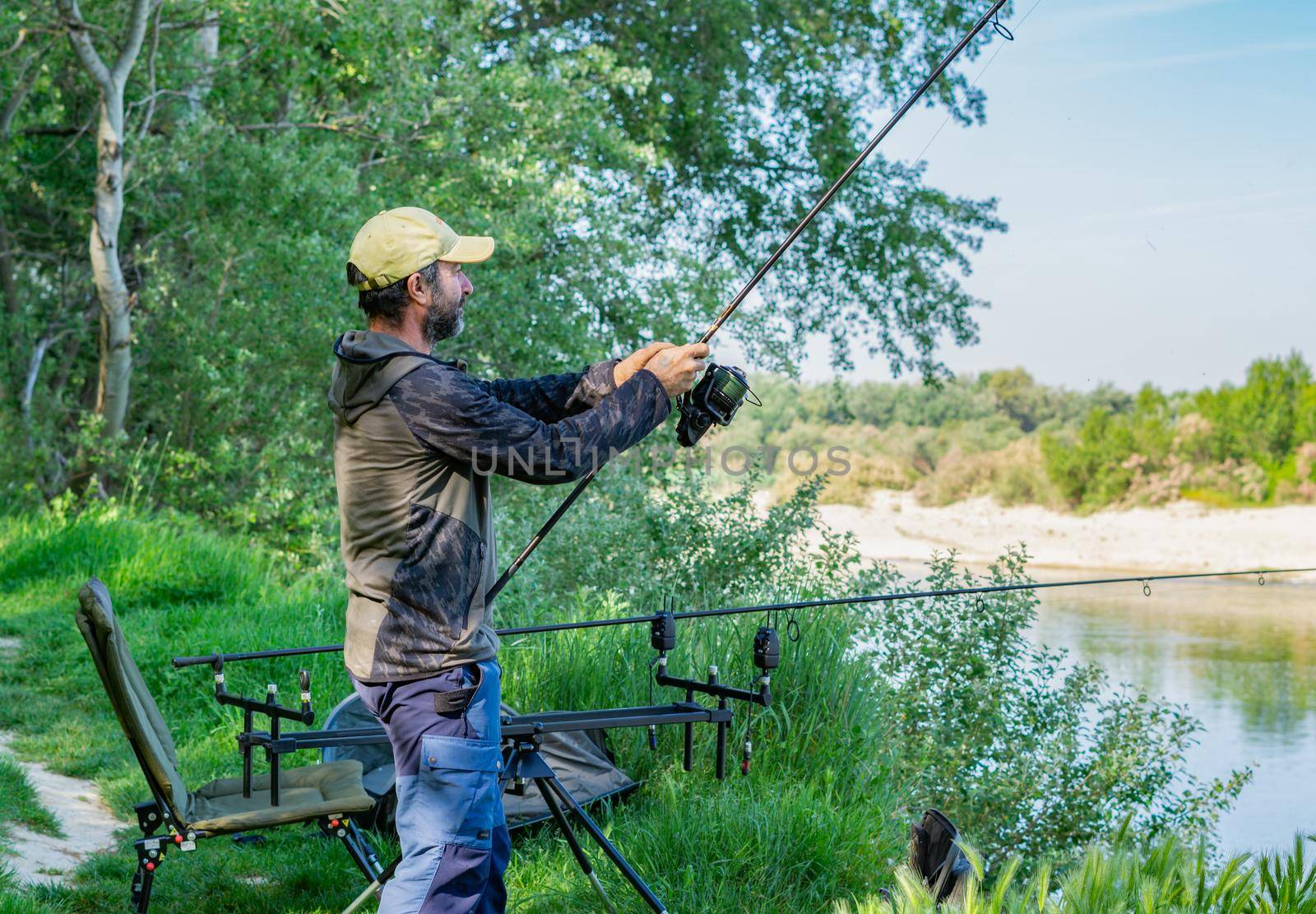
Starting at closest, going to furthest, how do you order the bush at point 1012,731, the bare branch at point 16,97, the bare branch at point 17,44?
the bush at point 1012,731, the bare branch at point 17,44, the bare branch at point 16,97

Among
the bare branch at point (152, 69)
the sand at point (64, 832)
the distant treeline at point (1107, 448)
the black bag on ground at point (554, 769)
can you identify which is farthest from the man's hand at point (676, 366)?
the distant treeline at point (1107, 448)

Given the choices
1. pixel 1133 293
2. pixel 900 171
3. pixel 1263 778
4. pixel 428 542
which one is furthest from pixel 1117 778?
pixel 1133 293

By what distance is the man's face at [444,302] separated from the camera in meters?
2.29

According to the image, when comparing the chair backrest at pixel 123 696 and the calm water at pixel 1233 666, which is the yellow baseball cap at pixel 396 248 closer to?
the chair backrest at pixel 123 696

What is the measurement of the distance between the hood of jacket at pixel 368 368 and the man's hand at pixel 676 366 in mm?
422

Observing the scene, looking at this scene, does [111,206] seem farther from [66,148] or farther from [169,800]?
[169,800]

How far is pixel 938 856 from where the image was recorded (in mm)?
2654

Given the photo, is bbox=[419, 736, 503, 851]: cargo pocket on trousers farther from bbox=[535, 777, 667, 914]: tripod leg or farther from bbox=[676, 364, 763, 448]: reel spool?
bbox=[676, 364, 763, 448]: reel spool

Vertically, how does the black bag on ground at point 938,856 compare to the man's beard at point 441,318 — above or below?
below

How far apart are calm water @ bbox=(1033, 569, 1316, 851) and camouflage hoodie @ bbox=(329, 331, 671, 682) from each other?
14.9 ft

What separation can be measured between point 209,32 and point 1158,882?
10.1 metres

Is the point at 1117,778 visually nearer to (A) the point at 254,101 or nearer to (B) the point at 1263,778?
(B) the point at 1263,778

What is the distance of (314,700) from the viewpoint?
4863 millimetres

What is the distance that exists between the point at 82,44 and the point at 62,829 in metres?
6.46
